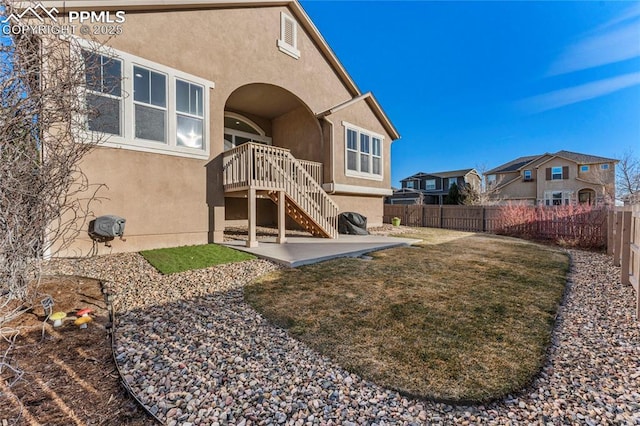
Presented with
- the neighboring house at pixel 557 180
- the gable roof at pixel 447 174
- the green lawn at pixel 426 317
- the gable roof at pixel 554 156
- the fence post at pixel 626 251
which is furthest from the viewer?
the gable roof at pixel 447 174

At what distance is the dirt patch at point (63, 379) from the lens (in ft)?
6.55

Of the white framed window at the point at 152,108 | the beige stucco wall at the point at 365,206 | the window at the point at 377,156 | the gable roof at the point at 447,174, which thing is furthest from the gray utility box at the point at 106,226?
the gable roof at the point at 447,174

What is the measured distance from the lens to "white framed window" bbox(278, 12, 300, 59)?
10.0 metres

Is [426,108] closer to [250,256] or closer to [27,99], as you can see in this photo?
[250,256]

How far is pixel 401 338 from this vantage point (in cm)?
322

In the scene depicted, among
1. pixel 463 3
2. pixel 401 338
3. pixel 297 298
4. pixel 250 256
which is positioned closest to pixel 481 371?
pixel 401 338

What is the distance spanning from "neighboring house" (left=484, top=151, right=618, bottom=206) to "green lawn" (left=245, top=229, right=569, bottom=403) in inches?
1057

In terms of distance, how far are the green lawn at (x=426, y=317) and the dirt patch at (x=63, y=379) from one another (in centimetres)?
177

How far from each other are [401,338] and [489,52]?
90.4ft

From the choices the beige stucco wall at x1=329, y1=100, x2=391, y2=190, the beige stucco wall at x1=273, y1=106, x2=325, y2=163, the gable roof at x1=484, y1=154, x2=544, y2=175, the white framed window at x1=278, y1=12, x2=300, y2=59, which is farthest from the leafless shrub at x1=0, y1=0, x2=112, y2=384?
the gable roof at x1=484, y1=154, x2=544, y2=175

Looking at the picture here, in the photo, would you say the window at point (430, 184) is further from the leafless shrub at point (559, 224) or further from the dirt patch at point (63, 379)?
the dirt patch at point (63, 379)

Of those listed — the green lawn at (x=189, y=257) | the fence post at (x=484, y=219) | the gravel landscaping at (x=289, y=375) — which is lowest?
the gravel landscaping at (x=289, y=375)

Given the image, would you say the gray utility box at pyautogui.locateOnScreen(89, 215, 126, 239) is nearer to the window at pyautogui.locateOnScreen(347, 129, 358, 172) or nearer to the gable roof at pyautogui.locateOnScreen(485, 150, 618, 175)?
the window at pyautogui.locateOnScreen(347, 129, 358, 172)

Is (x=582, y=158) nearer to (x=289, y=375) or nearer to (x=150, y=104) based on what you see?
(x=150, y=104)
